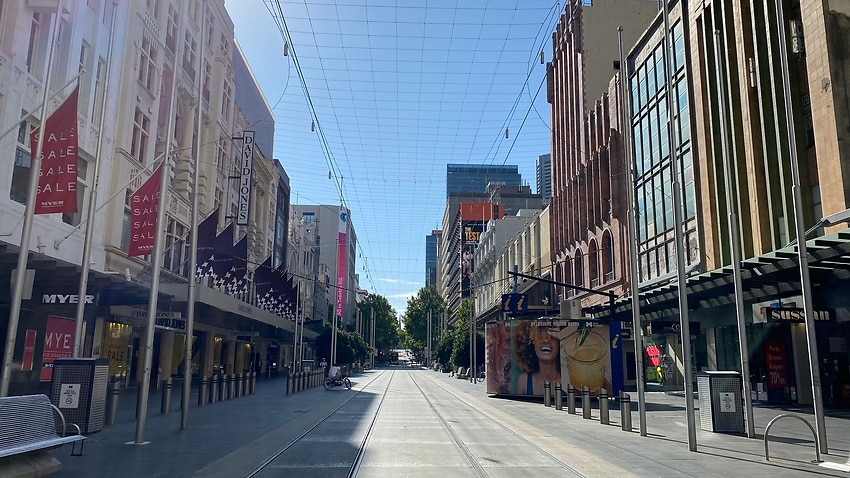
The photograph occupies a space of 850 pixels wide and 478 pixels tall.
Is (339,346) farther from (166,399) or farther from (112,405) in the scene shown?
(112,405)

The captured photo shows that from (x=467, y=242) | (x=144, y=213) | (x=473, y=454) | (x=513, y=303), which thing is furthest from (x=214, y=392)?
(x=467, y=242)

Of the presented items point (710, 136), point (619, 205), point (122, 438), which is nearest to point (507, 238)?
point (619, 205)

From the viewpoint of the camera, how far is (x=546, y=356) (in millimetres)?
29969

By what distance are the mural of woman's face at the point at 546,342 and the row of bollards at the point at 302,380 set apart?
12.3m

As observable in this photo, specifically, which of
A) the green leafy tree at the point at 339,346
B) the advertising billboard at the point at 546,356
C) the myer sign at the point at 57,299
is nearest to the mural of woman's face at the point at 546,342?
the advertising billboard at the point at 546,356

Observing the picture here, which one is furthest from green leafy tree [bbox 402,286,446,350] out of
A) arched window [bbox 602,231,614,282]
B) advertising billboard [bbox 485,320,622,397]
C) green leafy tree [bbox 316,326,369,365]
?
advertising billboard [bbox 485,320,622,397]

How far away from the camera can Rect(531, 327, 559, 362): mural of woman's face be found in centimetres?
2988

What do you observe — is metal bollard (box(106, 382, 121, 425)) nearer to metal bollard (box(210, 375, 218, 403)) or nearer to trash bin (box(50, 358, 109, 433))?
trash bin (box(50, 358, 109, 433))

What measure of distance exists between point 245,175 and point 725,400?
32.9m

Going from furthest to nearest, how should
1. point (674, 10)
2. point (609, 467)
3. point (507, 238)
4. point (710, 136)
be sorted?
point (507, 238) → point (674, 10) → point (710, 136) → point (609, 467)

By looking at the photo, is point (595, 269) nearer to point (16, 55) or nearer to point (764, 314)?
point (764, 314)

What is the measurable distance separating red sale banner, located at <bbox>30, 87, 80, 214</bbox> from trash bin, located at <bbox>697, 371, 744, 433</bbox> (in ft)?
55.7

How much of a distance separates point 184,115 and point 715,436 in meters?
31.5

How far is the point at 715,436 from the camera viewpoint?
622 inches
